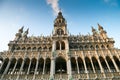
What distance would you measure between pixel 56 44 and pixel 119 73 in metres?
15.9

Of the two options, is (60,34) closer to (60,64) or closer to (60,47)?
(60,47)

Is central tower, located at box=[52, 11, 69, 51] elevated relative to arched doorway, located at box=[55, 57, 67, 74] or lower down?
elevated

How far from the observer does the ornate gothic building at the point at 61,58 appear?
1003 inches

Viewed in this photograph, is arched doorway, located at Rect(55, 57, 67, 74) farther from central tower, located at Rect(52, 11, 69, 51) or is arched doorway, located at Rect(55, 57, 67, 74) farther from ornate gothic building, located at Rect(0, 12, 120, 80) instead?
central tower, located at Rect(52, 11, 69, 51)

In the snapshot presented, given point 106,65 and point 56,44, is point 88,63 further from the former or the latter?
point 56,44

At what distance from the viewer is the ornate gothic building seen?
25484 millimetres

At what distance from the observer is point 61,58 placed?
97.8ft

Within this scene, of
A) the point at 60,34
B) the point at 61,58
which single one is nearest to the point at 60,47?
the point at 61,58

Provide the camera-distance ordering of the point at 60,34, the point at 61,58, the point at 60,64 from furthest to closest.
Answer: the point at 60,34
the point at 60,64
the point at 61,58

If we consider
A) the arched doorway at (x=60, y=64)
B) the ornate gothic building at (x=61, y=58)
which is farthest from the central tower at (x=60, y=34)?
the arched doorway at (x=60, y=64)

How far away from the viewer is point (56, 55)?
29781mm

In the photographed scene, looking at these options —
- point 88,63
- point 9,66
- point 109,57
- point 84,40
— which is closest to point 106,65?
point 109,57

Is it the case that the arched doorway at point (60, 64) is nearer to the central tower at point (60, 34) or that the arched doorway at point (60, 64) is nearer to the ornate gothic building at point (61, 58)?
the ornate gothic building at point (61, 58)

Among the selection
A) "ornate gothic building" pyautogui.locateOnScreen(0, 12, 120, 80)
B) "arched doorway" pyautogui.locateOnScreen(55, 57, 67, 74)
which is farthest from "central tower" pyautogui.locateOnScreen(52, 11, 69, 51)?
"arched doorway" pyautogui.locateOnScreen(55, 57, 67, 74)
